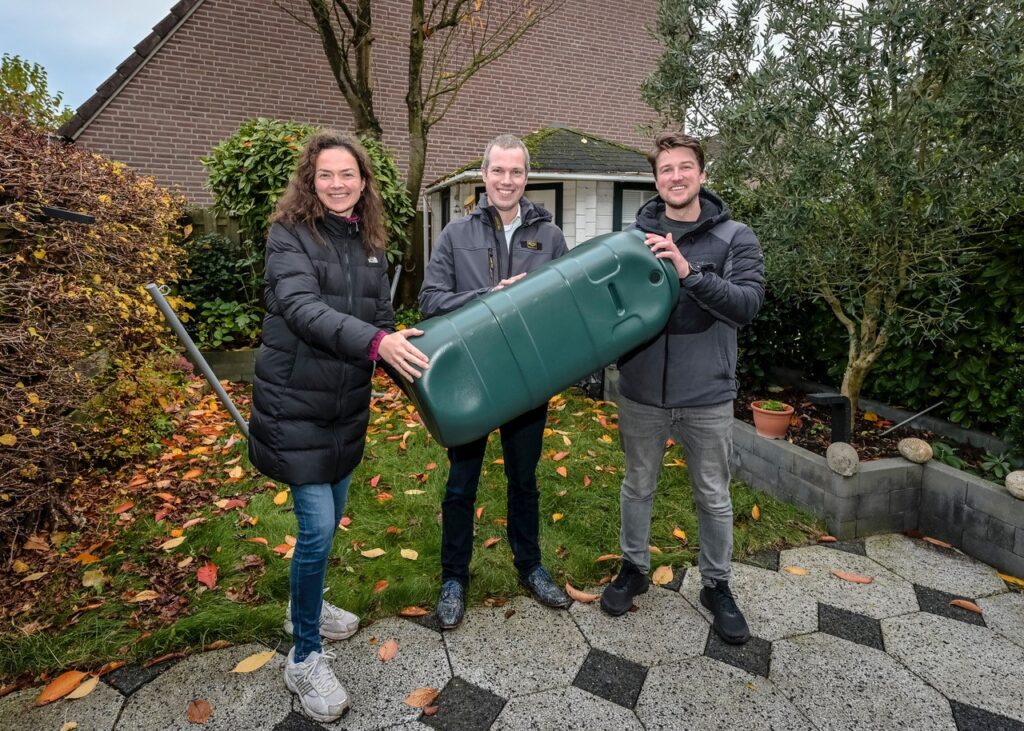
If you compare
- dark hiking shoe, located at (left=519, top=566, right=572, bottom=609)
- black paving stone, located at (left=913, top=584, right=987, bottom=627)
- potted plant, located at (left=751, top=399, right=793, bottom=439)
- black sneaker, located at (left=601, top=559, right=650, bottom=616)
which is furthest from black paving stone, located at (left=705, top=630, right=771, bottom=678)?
potted plant, located at (left=751, top=399, right=793, bottom=439)

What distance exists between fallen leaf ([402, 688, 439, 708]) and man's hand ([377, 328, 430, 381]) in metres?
1.17

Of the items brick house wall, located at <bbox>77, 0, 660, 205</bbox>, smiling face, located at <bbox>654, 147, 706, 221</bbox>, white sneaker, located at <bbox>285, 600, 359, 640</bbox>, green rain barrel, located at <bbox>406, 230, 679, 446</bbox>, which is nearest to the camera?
green rain barrel, located at <bbox>406, 230, 679, 446</bbox>

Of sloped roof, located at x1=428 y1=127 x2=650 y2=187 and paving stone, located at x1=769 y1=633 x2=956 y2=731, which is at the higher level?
sloped roof, located at x1=428 y1=127 x2=650 y2=187

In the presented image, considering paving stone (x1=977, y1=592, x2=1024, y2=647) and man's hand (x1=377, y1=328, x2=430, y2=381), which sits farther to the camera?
paving stone (x1=977, y1=592, x2=1024, y2=647)

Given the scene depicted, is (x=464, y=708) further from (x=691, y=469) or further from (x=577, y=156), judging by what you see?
(x=577, y=156)

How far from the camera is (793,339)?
5012 mm

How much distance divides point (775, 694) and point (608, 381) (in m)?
3.81

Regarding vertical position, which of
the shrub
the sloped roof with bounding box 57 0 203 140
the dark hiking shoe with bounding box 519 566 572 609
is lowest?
the dark hiking shoe with bounding box 519 566 572 609

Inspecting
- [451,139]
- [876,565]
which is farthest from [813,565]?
[451,139]

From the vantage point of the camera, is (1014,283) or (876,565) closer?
(876,565)

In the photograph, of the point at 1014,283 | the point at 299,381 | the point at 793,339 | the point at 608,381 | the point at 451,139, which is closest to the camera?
the point at 299,381

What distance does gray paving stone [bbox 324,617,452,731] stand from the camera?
207cm

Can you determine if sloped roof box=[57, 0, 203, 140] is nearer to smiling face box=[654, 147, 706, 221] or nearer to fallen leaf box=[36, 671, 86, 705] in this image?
fallen leaf box=[36, 671, 86, 705]

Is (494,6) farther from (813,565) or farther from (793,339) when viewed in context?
(813,565)
